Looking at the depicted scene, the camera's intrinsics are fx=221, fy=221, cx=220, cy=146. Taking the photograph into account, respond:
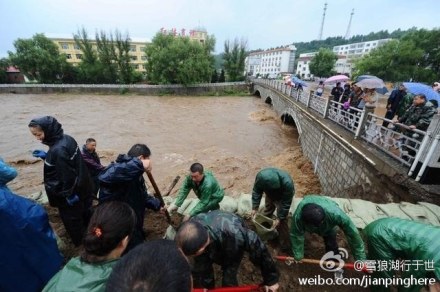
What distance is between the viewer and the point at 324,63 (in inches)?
2055

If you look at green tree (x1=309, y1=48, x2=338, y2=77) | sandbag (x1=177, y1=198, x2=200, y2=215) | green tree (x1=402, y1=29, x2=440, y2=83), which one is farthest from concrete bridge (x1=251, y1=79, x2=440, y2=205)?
green tree (x1=309, y1=48, x2=338, y2=77)

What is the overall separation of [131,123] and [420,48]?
41.3 meters

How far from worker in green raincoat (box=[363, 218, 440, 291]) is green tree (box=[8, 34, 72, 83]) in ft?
143

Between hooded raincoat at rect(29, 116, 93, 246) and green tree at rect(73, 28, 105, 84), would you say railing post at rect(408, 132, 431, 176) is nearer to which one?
hooded raincoat at rect(29, 116, 93, 246)

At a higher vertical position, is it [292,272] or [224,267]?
[224,267]

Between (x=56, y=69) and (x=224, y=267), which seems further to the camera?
(x=56, y=69)

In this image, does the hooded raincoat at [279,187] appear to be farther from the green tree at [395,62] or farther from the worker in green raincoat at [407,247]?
the green tree at [395,62]

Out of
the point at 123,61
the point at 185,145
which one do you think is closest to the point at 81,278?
the point at 185,145

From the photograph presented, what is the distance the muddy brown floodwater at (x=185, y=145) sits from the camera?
11.6 ft

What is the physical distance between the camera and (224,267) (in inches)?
87.7

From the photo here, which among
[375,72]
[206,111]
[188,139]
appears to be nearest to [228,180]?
[188,139]

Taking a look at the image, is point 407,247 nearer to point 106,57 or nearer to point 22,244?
point 22,244

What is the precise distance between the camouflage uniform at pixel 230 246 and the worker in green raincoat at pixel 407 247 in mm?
1119

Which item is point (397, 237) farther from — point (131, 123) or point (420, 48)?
point (420, 48)
